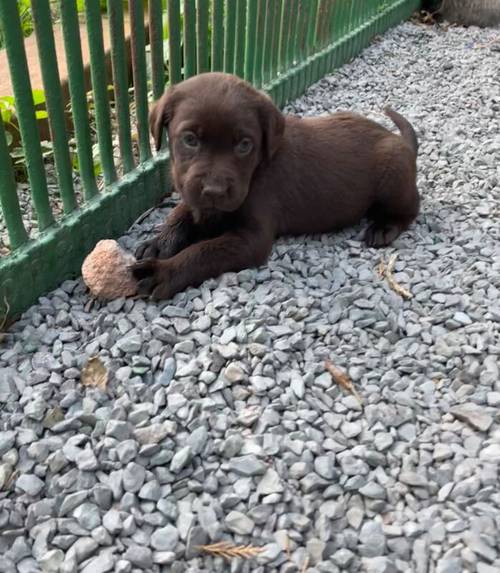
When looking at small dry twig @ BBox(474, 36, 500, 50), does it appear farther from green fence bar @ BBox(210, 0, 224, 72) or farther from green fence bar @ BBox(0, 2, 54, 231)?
green fence bar @ BBox(0, 2, 54, 231)

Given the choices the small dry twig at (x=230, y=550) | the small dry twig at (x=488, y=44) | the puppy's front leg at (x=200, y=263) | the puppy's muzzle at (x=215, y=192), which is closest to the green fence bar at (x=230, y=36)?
the puppy's front leg at (x=200, y=263)

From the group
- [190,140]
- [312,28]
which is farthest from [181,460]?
[312,28]

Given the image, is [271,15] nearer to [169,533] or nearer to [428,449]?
[428,449]

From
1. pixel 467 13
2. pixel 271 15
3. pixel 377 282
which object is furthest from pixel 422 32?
pixel 377 282

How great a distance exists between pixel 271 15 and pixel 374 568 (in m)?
4.68

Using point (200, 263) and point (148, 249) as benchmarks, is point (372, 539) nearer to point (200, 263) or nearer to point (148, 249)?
point (200, 263)

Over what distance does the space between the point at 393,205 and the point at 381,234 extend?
0.19 meters

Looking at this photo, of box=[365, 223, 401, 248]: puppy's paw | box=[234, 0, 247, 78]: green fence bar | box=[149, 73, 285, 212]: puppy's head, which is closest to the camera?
box=[149, 73, 285, 212]: puppy's head

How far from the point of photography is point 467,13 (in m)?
9.55

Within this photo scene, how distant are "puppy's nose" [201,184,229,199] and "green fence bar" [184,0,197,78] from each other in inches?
65.6

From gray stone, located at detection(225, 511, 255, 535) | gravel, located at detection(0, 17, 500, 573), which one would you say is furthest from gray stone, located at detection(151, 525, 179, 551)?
gray stone, located at detection(225, 511, 255, 535)

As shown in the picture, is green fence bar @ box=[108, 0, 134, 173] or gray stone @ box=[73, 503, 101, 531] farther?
green fence bar @ box=[108, 0, 134, 173]

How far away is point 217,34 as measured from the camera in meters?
4.79

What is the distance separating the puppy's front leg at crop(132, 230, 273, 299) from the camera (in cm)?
320
